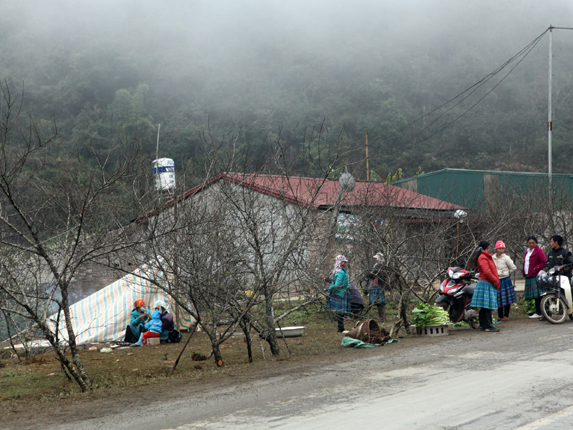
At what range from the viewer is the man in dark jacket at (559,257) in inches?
468

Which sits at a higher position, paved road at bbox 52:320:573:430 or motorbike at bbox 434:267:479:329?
motorbike at bbox 434:267:479:329

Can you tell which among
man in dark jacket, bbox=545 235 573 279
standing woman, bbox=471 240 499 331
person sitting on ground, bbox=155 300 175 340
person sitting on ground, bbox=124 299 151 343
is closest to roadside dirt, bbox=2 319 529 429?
standing woman, bbox=471 240 499 331

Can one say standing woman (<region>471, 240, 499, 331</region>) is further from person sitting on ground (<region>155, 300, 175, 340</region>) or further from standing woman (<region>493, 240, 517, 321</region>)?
person sitting on ground (<region>155, 300, 175, 340</region>)

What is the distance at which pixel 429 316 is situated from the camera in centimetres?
1088

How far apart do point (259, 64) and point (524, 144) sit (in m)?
50.1

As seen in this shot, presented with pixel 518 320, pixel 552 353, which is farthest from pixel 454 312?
pixel 552 353

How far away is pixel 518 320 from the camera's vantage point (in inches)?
499

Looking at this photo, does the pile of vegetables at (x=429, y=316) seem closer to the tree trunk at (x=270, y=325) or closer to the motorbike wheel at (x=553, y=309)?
the motorbike wheel at (x=553, y=309)

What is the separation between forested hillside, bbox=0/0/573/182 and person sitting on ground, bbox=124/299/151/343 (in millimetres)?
20887

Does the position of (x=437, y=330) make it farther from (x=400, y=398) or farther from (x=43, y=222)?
(x=43, y=222)

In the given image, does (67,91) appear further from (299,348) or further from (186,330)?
(299,348)

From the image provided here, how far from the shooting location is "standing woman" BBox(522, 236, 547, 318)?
1259cm

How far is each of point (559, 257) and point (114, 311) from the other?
985cm

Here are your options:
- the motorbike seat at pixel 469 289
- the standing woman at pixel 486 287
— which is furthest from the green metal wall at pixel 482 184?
the standing woman at pixel 486 287
